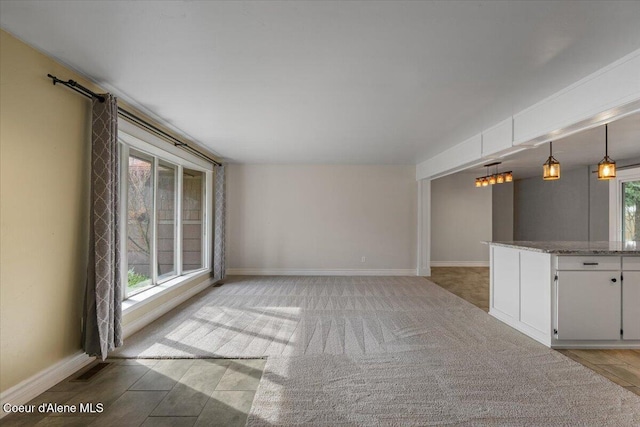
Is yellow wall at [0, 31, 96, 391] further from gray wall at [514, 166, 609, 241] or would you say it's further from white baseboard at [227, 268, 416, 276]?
gray wall at [514, 166, 609, 241]

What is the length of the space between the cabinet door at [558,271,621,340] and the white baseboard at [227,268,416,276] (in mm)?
4131

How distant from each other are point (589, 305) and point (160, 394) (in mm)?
4179

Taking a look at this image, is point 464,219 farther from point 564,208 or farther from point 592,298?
point 592,298

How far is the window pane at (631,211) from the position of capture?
6020mm

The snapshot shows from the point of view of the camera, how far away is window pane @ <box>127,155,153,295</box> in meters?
3.97

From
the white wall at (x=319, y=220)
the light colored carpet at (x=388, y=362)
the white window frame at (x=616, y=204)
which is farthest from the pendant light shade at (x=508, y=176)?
the light colored carpet at (x=388, y=362)

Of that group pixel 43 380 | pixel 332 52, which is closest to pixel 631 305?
pixel 332 52

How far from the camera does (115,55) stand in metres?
2.47

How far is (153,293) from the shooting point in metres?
4.24

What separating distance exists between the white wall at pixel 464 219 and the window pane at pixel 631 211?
273 cm

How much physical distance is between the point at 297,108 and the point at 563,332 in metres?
3.71

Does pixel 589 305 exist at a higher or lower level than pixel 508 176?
lower

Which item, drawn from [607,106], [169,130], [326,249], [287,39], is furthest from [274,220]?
[607,106]

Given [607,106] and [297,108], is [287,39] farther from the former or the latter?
[607,106]
